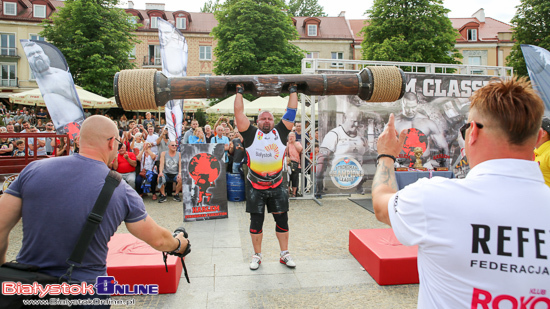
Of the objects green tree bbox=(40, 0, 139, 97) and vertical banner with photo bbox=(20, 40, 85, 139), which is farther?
green tree bbox=(40, 0, 139, 97)

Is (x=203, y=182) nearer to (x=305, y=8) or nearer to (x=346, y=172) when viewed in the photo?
(x=346, y=172)

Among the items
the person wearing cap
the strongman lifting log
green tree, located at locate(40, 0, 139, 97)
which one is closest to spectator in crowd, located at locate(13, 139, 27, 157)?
the strongman lifting log

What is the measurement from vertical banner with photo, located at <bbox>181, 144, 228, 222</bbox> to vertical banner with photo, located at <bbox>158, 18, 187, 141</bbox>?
99 cm

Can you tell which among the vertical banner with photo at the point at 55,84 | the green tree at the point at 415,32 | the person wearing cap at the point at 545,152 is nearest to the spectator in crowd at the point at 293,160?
the vertical banner with photo at the point at 55,84

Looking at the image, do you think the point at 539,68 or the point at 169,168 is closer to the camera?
the point at 539,68

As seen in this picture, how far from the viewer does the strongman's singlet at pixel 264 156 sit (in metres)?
4.33

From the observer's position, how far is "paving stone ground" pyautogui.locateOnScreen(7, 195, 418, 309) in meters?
3.52

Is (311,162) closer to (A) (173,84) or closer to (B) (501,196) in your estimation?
(A) (173,84)

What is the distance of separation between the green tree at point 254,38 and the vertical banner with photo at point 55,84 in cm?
1688

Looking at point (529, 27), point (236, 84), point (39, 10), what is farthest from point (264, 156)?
point (39, 10)

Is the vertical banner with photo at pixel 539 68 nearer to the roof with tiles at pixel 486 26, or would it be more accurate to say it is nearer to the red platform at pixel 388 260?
the red platform at pixel 388 260

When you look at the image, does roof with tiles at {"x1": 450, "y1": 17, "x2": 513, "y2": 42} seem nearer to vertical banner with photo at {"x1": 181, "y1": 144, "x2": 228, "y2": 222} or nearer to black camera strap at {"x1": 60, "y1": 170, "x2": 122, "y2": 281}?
vertical banner with photo at {"x1": 181, "y1": 144, "x2": 228, "y2": 222}

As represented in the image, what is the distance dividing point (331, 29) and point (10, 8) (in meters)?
29.5

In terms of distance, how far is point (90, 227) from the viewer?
6.14ft
